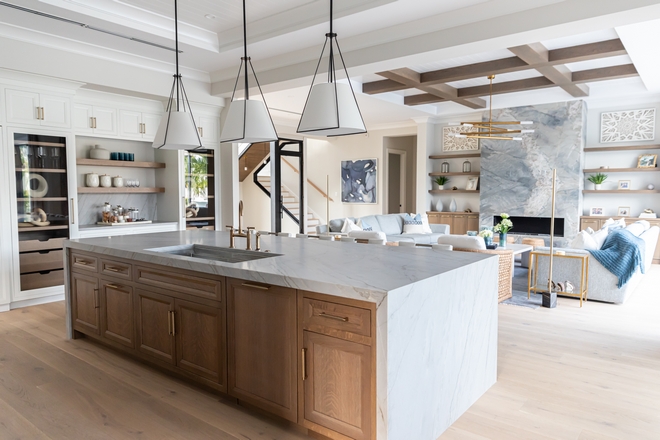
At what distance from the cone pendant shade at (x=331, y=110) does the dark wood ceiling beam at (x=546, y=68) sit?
345 cm

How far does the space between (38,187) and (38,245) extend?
65 cm

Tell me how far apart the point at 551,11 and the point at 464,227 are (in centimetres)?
625

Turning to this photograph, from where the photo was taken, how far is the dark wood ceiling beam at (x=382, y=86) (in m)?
7.04

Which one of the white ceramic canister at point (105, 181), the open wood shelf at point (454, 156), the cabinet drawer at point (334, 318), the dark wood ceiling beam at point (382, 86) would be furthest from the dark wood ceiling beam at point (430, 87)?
the cabinet drawer at point (334, 318)

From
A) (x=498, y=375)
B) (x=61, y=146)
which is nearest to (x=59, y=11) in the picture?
(x=61, y=146)

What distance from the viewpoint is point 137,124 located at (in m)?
6.21

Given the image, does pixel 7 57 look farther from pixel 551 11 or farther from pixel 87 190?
pixel 551 11

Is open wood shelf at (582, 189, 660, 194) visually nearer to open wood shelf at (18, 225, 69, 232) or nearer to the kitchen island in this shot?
the kitchen island

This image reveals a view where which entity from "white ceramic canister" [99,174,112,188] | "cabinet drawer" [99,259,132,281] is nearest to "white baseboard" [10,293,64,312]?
"white ceramic canister" [99,174,112,188]

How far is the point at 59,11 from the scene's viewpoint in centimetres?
422

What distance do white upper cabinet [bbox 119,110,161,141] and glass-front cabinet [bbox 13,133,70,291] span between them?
0.94m

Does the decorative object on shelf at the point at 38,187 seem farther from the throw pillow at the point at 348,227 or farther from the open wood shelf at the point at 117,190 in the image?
the throw pillow at the point at 348,227

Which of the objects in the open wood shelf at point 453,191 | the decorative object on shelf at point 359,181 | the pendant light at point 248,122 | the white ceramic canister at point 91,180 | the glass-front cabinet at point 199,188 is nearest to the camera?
the pendant light at point 248,122

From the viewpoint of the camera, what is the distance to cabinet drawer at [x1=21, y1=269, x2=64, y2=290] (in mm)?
5020
